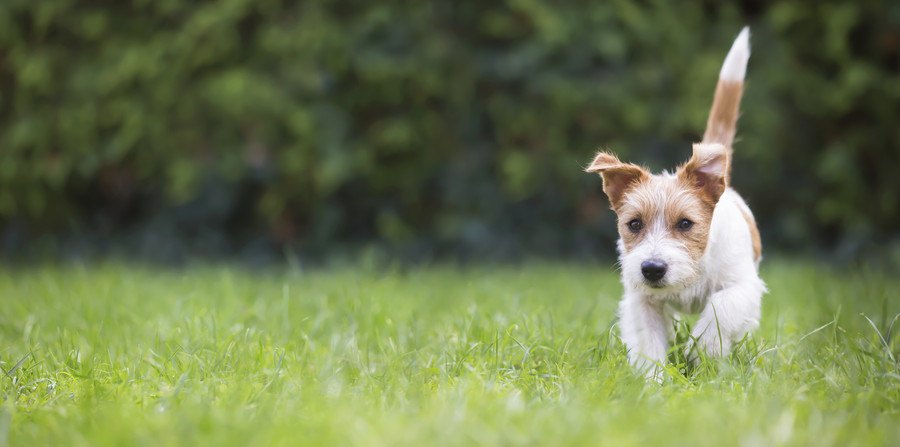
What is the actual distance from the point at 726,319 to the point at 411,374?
1.10 m

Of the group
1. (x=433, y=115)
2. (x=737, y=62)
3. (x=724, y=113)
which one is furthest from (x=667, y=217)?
(x=433, y=115)

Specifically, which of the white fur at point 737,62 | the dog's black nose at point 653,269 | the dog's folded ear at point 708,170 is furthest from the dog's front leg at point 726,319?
the white fur at point 737,62

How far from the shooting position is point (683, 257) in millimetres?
3006

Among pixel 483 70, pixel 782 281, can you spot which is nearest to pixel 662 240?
pixel 782 281

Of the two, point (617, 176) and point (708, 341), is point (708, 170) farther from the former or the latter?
point (708, 341)

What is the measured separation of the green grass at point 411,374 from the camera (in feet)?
6.77

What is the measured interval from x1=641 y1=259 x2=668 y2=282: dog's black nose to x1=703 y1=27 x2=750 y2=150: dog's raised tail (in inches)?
39.6

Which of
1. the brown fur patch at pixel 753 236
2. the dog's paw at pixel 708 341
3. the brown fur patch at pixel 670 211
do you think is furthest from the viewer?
the brown fur patch at pixel 753 236

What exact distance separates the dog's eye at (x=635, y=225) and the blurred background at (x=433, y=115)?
3.48m

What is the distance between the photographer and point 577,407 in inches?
88.8

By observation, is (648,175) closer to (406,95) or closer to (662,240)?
(662,240)

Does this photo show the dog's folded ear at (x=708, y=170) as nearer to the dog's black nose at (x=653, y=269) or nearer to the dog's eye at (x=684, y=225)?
the dog's eye at (x=684, y=225)

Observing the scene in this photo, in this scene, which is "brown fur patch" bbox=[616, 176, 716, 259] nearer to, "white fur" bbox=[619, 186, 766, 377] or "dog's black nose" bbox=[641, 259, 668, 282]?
"white fur" bbox=[619, 186, 766, 377]

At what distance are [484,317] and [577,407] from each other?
57.2 inches
